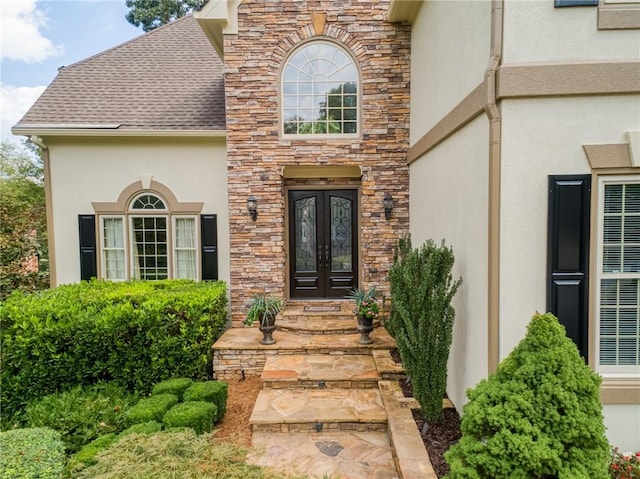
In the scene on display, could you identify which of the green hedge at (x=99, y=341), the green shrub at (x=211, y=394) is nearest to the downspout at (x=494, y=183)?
the green shrub at (x=211, y=394)

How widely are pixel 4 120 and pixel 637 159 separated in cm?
1225

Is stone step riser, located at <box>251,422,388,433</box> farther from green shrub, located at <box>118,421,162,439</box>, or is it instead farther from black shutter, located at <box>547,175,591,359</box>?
black shutter, located at <box>547,175,591,359</box>

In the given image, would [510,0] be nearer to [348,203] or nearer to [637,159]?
[637,159]

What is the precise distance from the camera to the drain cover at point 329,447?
404 cm

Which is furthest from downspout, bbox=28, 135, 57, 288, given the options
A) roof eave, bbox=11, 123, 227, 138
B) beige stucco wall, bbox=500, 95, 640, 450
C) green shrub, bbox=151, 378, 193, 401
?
→ beige stucco wall, bbox=500, 95, 640, 450

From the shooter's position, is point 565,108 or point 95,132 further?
point 95,132

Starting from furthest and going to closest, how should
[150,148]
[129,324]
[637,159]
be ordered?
[150,148] → [129,324] → [637,159]

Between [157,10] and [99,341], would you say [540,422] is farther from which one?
[157,10]

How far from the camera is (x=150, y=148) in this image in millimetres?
7625

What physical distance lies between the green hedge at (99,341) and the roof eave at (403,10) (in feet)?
20.6

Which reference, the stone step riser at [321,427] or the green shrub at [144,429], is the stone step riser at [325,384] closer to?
the stone step riser at [321,427]

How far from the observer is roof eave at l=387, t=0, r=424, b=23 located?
6160 mm

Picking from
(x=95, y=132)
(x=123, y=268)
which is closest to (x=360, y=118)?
(x=95, y=132)

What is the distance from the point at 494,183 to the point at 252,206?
4.82m
